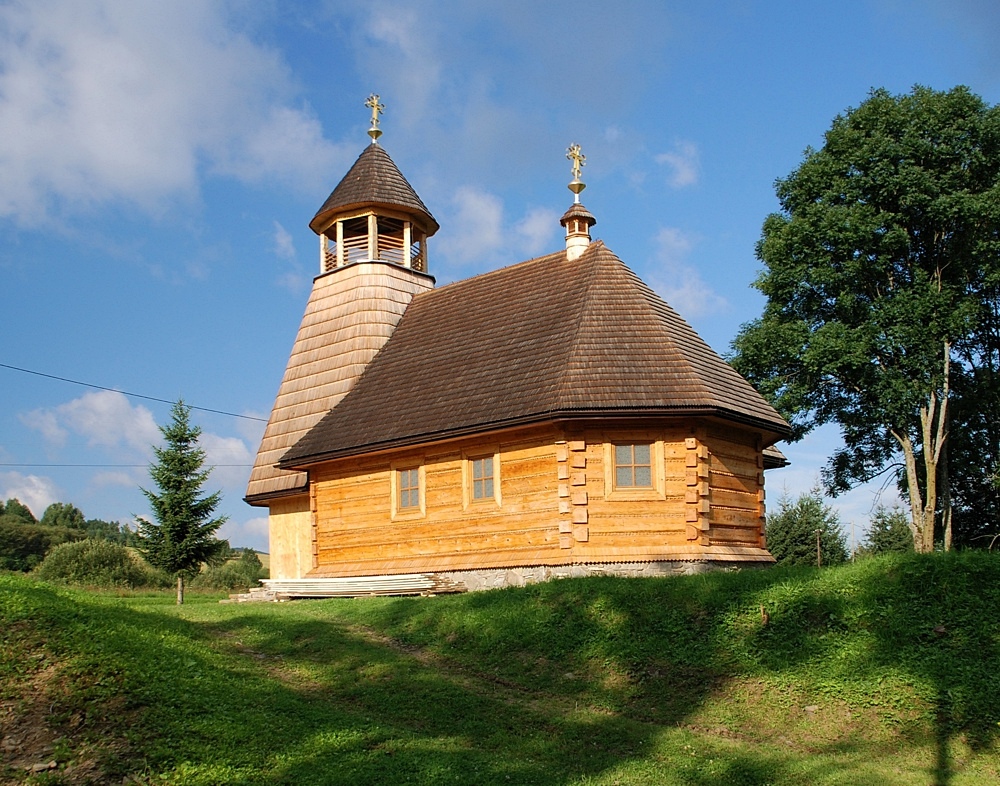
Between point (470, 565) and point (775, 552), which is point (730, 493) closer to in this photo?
point (470, 565)

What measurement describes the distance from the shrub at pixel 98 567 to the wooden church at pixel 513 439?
1181 cm

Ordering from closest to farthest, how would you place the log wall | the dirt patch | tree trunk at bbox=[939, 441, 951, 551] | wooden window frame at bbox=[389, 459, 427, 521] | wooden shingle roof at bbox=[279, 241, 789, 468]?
the dirt patch < the log wall < wooden shingle roof at bbox=[279, 241, 789, 468] < wooden window frame at bbox=[389, 459, 427, 521] < tree trunk at bbox=[939, 441, 951, 551]

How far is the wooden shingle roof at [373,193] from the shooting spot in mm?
25594

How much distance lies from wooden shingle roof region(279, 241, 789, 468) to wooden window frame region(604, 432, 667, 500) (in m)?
0.73

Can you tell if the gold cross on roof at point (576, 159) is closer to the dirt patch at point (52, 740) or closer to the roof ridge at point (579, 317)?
the roof ridge at point (579, 317)

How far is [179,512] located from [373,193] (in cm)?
977

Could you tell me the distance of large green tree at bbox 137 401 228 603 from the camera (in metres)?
22.8

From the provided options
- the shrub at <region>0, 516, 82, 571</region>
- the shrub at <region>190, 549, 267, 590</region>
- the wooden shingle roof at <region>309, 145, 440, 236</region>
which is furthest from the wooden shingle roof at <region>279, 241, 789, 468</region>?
the shrub at <region>0, 516, 82, 571</region>

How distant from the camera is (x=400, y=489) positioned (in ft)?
66.5

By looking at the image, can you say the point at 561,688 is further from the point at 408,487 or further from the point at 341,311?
the point at 341,311

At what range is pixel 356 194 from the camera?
1014 inches

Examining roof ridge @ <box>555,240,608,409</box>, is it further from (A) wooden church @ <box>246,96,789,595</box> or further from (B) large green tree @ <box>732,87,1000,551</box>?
(B) large green tree @ <box>732,87,1000,551</box>

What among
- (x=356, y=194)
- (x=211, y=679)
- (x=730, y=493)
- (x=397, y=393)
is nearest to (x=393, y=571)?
(x=397, y=393)

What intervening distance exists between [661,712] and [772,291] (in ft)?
62.2
